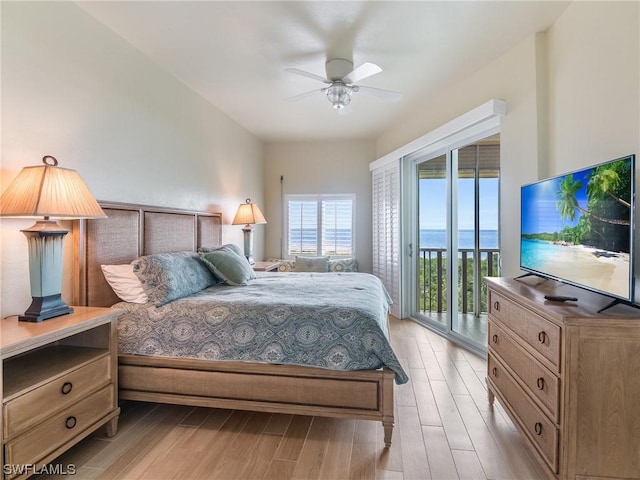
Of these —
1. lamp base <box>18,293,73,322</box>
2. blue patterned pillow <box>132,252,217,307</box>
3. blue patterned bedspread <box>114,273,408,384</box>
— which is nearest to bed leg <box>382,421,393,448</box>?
blue patterned bedspread <box>114,273,408,384</box>

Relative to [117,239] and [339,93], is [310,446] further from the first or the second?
[339,93]

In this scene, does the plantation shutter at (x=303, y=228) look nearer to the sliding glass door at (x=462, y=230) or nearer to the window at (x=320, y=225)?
the window at (x=320, y=225)

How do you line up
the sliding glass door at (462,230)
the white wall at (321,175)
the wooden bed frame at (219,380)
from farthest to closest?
the white wall at (321,175) < the sliding glass door at (462,230) < the wooden bed frame at (219,380)

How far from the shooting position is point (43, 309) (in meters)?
1.72

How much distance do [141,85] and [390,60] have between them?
208cm

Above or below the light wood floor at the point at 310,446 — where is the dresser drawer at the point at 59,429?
above

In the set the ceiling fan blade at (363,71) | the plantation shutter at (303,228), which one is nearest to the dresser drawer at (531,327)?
the ceiling fan blade at (363,71)

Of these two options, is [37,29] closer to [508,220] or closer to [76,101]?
[76,101]

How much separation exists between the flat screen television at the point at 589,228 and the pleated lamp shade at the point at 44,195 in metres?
2.56

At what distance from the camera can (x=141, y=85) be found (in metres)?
2.68

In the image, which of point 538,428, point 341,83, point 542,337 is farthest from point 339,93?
point 538,428

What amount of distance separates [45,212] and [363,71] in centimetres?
220

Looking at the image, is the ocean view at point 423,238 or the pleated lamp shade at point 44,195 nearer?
the pleated lamp shade at point 44,195

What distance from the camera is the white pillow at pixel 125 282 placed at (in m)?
2.23
